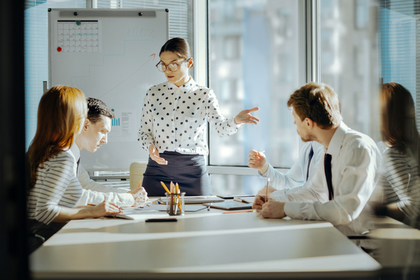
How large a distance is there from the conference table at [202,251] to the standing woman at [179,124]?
2.99ft

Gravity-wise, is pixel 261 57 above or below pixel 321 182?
above

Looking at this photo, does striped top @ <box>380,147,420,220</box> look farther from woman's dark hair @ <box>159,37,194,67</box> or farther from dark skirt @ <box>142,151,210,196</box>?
woman's dark hair @ <box>159,37,194,67</box>

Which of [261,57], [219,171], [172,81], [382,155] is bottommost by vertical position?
[219,171]

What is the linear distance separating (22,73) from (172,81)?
207 centimetres

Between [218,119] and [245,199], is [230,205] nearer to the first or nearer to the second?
[245,199]

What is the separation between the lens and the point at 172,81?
2.34 meters

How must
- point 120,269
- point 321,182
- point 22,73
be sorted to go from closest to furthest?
point 22,73 < point 120,269 < point 321,182

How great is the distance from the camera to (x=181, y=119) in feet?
7.65

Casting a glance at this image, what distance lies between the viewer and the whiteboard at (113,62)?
3.09m

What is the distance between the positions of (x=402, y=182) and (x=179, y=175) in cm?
184

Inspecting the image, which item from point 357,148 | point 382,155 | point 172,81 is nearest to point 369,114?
point 382,155

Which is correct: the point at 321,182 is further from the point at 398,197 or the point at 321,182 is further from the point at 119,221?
the point at 398,197

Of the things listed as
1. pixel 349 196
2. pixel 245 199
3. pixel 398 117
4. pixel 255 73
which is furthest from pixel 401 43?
pixel 255 73

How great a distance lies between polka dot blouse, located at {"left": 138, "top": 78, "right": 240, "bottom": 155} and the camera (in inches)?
91.2
